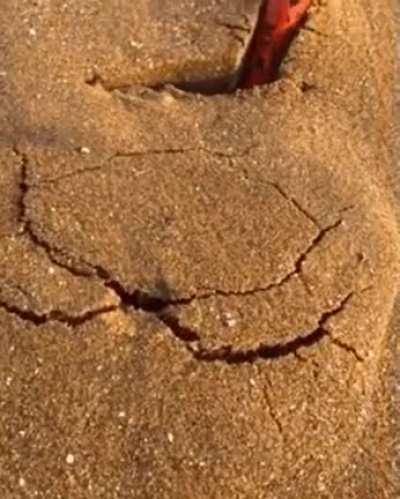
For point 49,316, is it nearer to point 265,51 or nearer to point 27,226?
point 27,226

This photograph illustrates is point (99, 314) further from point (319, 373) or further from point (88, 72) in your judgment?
point (88, 72)

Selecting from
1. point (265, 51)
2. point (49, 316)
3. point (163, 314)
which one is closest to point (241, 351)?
point (163, 314)

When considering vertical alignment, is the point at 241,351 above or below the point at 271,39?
below

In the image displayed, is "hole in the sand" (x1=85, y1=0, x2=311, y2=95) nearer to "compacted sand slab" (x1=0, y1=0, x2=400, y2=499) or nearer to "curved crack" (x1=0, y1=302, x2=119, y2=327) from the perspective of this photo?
"compacted sand slab" (x1=0, y1=0, x2=400, y2=499)

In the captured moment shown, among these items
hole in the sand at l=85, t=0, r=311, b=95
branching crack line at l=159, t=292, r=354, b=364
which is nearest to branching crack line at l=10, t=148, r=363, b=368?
branching crack line at l=159, t=292, r=354, b=364

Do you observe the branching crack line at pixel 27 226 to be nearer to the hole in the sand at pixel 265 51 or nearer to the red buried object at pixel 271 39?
the hole in the sand at pixel 265 51

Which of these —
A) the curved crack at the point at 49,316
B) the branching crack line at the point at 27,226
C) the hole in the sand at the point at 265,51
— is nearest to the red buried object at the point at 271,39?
the hole in the sand at the point at 265,51

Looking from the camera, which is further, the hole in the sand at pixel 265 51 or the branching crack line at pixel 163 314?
the hole in the sand at pixel 265 51
